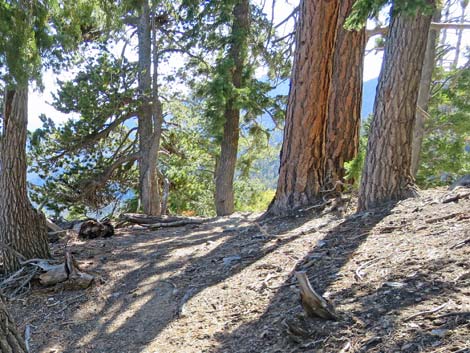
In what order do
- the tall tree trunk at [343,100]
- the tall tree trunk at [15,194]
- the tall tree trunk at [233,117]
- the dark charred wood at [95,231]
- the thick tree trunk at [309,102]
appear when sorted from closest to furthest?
the tall tree trunk at [15,194] < the thick tree trunk at [309,102] < the tall tree trunk at [343,100] < the dark charred wood at [95,231] < the tall tree trunk at [233,117]

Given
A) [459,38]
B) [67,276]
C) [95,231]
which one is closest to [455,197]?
[67,276]

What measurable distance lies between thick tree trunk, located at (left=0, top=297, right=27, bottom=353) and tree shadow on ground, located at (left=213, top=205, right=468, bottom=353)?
1.21 meters

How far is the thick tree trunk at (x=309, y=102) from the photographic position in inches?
232

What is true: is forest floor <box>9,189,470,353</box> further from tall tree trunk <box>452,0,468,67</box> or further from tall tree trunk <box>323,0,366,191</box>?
tall tree trunk <box>452,0,468,67</box>

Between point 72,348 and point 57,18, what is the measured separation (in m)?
3.82

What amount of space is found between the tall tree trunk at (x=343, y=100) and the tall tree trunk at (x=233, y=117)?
353cm

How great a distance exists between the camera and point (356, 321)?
90.6 inches

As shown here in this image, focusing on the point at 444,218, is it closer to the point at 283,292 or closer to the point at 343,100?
the point at 283,292

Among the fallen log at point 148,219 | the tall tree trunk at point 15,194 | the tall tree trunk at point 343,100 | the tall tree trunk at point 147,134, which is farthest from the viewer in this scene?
the tall tree trunk at point 147,134

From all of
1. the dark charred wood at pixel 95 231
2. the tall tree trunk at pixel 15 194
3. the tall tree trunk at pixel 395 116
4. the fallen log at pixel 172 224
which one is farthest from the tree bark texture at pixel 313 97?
the tall tree trunk at pixel 15 194

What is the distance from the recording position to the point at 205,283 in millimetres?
3912

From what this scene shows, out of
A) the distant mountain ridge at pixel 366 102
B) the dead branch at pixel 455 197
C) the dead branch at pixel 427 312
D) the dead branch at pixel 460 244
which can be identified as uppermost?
the distant mountain ridge at pixel 366 102

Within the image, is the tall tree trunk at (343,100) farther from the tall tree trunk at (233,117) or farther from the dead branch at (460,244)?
the tall tree trunk at (233,117)

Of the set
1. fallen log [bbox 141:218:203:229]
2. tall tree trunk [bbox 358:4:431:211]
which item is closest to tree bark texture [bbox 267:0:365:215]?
tall tree trunk [bbox 358:4:431:211]
